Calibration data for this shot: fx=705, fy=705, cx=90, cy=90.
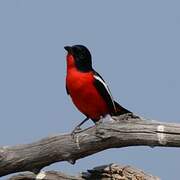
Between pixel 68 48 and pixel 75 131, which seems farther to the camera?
pixel 68 48

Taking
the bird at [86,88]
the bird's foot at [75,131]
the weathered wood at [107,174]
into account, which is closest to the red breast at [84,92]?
the bird at [86,88]

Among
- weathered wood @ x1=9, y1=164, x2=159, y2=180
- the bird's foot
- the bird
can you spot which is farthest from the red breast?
weathered wood @ x1=9, y1=164, x2=159, y2=180

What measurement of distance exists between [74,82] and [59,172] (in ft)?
4.29

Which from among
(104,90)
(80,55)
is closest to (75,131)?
(104,90)

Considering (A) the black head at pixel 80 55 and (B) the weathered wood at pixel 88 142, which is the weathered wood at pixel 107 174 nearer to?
(B) the weathered wood at pixel 88 142

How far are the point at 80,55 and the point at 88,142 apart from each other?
5.24 feet

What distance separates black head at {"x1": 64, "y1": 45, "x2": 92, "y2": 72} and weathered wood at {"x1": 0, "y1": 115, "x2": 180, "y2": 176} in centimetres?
134

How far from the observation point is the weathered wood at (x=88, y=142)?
5.35 meters

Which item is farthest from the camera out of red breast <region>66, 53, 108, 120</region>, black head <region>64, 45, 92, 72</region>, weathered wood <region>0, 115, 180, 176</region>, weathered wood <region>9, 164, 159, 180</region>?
black head <region>64, 45, 92, 72</region>

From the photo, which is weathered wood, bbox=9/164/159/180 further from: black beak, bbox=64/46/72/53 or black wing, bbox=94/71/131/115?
black beak, bbox=64/46/72/53

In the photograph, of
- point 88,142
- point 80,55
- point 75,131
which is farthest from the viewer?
point 80,55

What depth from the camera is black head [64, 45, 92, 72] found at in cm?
720

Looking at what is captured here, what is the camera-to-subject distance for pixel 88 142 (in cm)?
583

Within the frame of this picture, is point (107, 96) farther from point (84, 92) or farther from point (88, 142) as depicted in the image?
point (88, 142)
